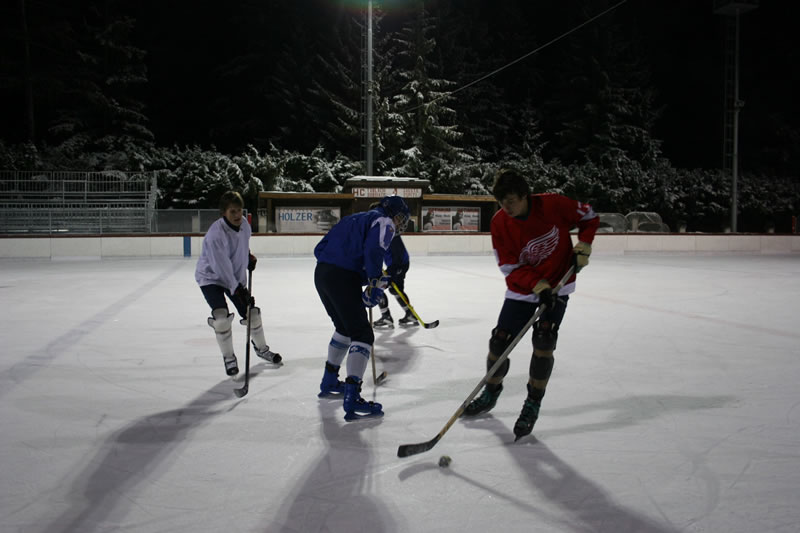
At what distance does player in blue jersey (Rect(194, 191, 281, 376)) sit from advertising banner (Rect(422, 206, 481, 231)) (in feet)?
58.7

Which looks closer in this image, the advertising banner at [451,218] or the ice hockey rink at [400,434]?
the ice hockey rink at [400,434]

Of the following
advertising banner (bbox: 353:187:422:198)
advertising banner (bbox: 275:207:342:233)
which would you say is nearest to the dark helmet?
advertising banner (bbox: 275:207:342:233)

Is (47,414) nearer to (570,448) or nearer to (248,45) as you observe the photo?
(570,448)

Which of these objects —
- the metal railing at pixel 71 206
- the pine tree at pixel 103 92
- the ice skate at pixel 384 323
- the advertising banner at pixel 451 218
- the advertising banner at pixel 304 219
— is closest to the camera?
the ice skate at pixel 384 323

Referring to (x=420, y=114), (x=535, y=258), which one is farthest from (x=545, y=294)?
(x=420, y=114)

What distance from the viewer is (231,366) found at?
4.74 metres

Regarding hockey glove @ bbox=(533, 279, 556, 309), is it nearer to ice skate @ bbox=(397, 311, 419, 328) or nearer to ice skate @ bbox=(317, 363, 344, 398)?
ice skate @ bbox=(317, 363, 344, 398)

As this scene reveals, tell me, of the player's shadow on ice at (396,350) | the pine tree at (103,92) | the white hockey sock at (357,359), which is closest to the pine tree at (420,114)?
the pine tree at (103,92)

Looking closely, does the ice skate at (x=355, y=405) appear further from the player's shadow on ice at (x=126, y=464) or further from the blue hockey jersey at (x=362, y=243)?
the player's shadow on ice at (x=126, y=464)

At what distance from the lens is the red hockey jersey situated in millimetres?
3549

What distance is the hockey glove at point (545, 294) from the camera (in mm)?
3398

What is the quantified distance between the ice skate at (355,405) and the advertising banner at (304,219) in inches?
680

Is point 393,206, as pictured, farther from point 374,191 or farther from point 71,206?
point 374,191

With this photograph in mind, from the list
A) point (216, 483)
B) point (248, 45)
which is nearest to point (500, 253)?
point (216, 483)
